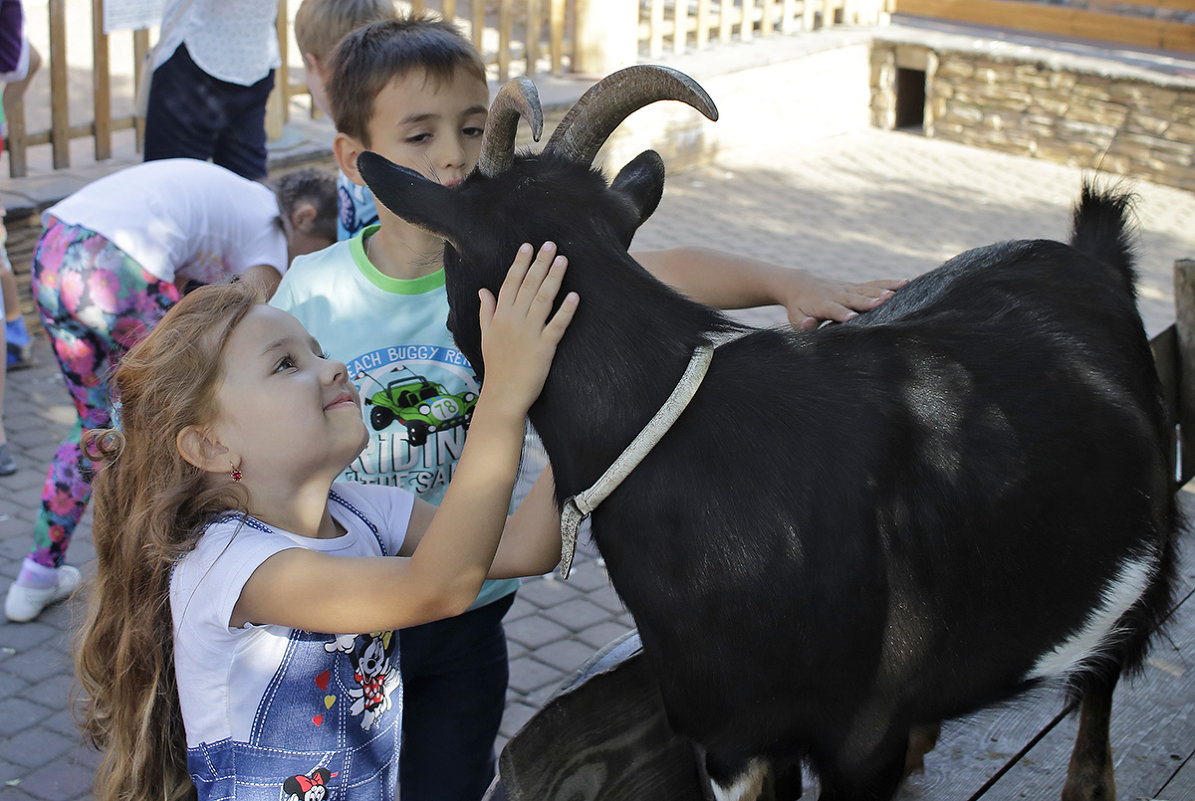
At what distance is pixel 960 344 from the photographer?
7.09 ft

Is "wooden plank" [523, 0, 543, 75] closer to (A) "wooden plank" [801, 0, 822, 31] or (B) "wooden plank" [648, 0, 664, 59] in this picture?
(B) "wooden plank" [648, 0, 664, 59]

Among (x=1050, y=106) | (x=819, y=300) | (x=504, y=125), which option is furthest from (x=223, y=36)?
(x=1050, y=106)

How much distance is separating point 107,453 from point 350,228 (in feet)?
4.90

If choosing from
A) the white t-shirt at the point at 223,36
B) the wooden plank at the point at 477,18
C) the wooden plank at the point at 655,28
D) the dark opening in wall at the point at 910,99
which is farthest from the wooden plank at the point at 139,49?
the dark opening in wall at the point at 910,99

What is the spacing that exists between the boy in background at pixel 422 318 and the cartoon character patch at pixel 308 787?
1.25 ft

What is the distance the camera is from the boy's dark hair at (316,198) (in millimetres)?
3822

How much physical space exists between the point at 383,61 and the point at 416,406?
2.28 feet

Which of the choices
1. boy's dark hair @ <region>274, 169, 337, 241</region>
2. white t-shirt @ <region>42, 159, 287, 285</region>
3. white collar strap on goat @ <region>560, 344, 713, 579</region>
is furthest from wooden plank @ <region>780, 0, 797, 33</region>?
white collar strap on goat @ <region>560, 344, 713, 579</region>

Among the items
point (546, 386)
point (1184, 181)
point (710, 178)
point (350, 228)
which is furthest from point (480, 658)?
point (1184, 181)

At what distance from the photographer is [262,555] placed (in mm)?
1887

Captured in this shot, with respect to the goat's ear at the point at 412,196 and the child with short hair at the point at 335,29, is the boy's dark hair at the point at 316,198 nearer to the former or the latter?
the child with short hair at the point at 335,29

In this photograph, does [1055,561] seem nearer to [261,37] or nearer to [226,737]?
[226,737]

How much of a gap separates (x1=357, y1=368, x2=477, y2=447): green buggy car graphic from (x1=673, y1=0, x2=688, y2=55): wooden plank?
8.76 m

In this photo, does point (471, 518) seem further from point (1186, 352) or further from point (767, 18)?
point (767, 18)
